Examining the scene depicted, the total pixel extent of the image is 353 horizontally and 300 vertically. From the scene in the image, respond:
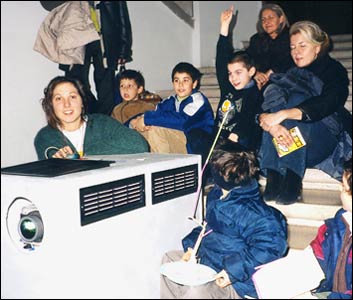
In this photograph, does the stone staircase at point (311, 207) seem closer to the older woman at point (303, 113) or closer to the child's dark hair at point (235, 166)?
the older woman at point (303, 113)

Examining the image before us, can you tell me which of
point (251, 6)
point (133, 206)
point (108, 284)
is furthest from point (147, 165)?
point (251, 6)

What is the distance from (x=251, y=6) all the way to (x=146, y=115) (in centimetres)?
263

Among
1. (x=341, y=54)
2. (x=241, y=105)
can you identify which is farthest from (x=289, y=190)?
(x=341, y=54)

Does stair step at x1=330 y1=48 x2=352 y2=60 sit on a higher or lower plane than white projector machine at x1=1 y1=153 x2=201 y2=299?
higher

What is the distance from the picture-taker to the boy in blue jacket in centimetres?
232

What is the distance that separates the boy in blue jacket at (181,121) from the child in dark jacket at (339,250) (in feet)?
2.97

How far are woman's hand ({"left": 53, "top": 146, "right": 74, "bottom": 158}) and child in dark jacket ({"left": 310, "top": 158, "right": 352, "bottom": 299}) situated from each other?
38.9 inches

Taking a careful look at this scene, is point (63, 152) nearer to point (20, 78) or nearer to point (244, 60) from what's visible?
point (244, 60)

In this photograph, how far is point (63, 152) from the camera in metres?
1.93

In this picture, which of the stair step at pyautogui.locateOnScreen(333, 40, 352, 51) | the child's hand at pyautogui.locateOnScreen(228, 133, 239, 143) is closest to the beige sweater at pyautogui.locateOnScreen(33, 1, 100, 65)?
the child's hand at pyautogui.locateOnScreen(228, 133, 239, 143)

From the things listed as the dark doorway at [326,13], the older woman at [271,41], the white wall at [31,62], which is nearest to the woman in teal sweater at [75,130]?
the white wall at [31,62]

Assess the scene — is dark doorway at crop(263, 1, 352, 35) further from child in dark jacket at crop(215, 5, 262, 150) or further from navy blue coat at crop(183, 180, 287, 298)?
navy blue coat at crop(183, 180, 287, 298)

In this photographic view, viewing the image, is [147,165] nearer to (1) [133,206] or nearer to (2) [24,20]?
(1) [133,206]

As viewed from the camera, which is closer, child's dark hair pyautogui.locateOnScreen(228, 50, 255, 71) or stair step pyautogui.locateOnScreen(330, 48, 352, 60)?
child's dark hair pyautogui.locateOnScreen(228, 50, 255, 71)
